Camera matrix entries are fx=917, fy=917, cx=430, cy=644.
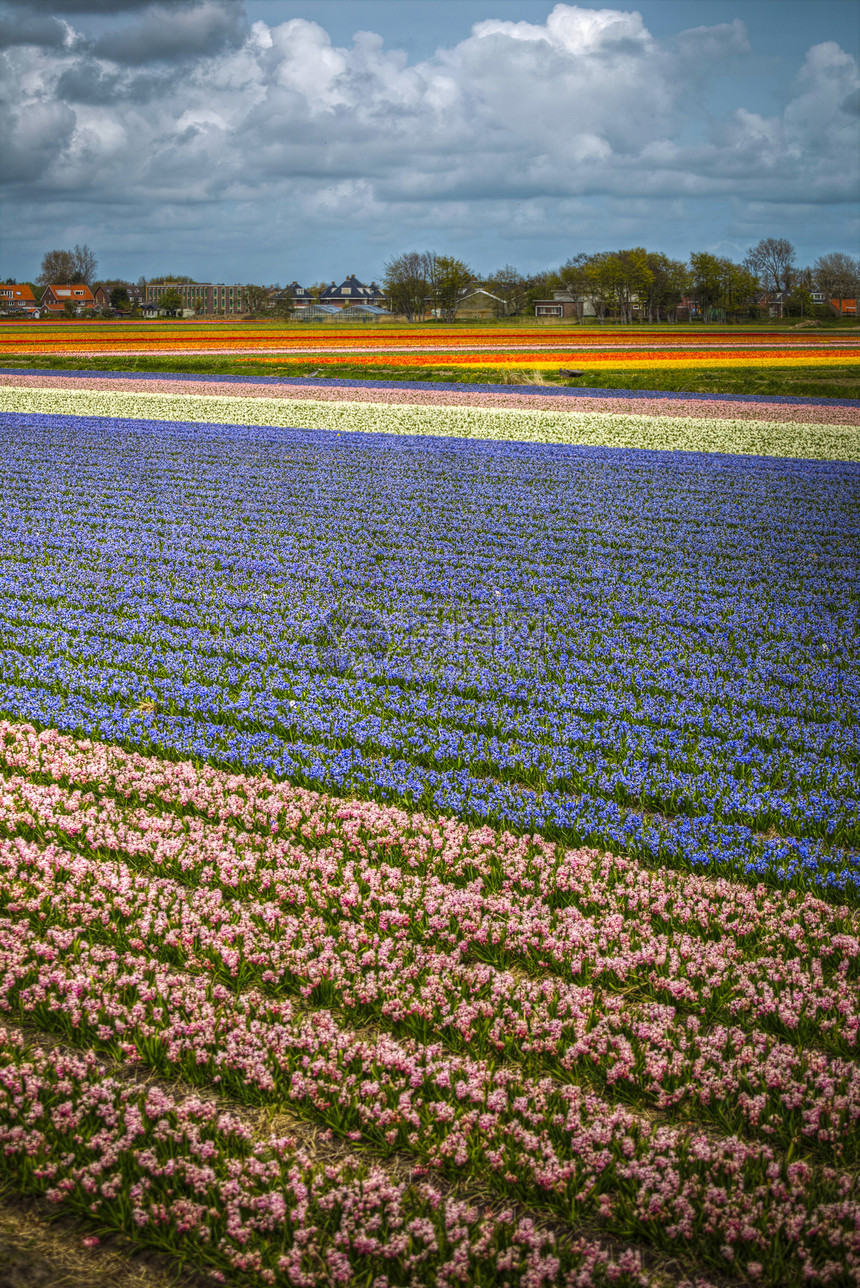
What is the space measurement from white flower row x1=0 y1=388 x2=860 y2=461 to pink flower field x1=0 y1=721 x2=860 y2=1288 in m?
21.9

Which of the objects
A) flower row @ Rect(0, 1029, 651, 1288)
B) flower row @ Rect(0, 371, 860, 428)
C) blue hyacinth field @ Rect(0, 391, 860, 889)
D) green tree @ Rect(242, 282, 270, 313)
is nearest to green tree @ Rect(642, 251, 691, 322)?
green tree @ Rect(242, 282, 270, 313)

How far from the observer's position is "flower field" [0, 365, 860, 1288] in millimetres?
3691

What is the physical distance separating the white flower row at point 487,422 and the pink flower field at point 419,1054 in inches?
863

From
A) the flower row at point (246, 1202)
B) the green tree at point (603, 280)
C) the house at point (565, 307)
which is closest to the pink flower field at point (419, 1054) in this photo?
the flower row at point (246, 1202)

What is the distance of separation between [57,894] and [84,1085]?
1.74 meters

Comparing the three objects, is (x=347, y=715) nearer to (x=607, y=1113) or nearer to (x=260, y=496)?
(x=607, y=1113)

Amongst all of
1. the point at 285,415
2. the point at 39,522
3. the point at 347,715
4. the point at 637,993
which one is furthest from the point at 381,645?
the point at 285,415

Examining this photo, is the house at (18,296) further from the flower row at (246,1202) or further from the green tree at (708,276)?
the flower row at (246,1202)

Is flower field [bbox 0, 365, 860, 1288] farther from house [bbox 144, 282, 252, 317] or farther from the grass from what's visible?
house [bbox 144, 282, 252, 317]

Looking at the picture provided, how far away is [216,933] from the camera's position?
17.4ft

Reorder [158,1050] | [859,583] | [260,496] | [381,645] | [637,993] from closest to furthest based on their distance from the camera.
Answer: [158,1050]
[637,993]
[381,645]
[859,583]
[260,496]

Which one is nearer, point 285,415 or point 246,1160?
point 246,1160

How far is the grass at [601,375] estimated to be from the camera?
4053 centimetres

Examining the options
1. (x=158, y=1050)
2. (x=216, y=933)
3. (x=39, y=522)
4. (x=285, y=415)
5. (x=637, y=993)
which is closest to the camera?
(x=158, y=1050)
